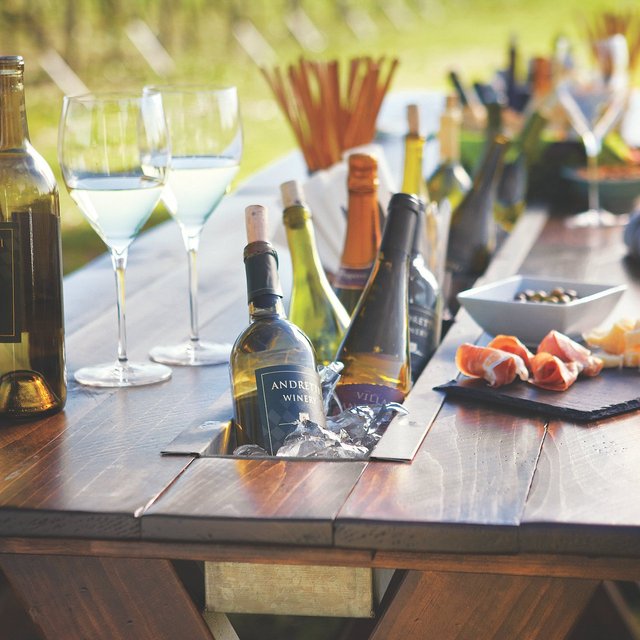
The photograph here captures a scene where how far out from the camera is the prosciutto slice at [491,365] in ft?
4.09

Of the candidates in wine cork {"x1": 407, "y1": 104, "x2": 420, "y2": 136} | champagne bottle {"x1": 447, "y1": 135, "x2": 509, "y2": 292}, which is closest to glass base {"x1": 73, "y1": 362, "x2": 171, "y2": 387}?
wine cork {"x1": 407, "y1": 104, "x2": 420, "y2": 136}

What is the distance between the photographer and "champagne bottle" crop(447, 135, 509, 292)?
6.89 ft

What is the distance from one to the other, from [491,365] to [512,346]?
79 mm

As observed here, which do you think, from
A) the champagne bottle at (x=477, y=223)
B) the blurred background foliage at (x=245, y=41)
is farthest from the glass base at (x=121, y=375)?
the blurred background foliage at (x=245, y=41)

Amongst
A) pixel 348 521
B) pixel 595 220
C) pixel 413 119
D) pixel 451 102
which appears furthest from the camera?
pixel 595 220

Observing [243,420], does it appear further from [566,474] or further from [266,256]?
[566,474]

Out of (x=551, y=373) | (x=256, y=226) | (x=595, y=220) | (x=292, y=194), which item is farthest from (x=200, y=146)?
(x=595, y=220)

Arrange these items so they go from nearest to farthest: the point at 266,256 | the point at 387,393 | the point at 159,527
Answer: the point at 159,527
the point at 266,256
the point at 387,393

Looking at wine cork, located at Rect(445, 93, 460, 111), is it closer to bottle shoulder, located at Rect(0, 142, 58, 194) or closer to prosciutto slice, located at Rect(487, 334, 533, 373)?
prosciutto slice, located at Rect(487, 334, 533, 373)

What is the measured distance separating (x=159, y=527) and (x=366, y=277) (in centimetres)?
65

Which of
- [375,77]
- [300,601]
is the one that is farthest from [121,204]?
[375,77]

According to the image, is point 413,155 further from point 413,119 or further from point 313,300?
point 313,300

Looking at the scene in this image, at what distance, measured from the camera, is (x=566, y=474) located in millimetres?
1012

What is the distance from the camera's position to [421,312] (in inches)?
57.1
